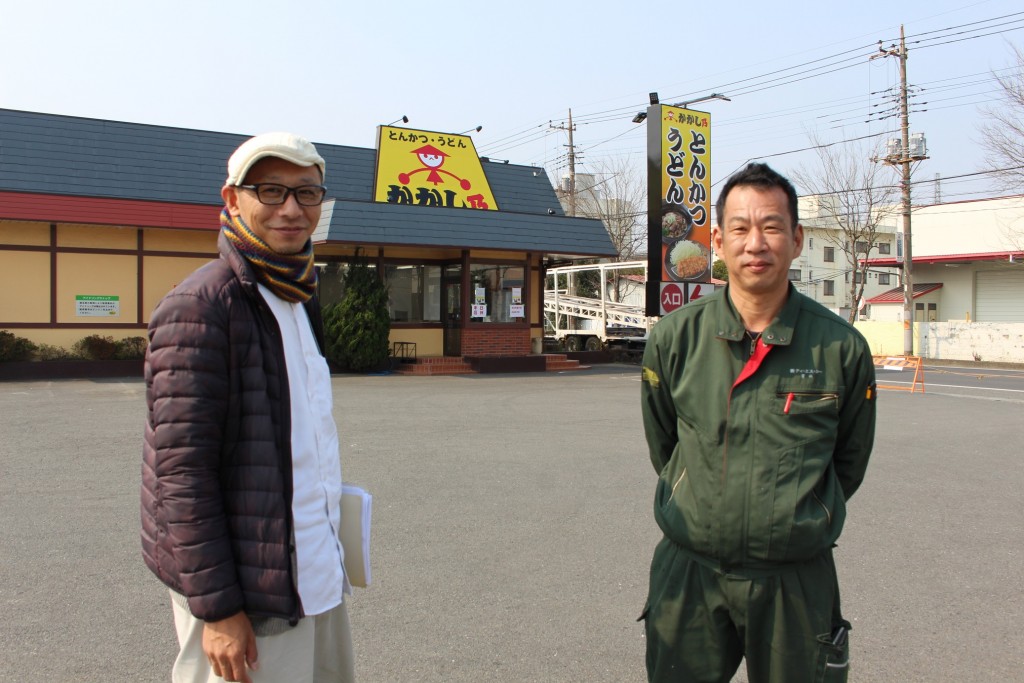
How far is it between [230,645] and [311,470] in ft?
1.53

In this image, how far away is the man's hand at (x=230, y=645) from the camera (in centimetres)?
206

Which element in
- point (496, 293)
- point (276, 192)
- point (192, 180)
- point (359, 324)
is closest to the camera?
point (276, 192)

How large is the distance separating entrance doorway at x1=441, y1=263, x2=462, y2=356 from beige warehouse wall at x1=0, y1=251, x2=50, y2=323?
9508 millimetres

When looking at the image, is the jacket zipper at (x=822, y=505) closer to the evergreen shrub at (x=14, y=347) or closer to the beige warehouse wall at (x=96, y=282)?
the evergreen shrub at (x=14, y=347)

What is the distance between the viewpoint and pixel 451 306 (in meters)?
23.0

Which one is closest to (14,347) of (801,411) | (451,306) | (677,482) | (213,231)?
(213,231)

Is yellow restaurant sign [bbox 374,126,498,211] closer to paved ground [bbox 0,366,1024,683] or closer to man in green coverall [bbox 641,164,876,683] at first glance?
paved ground [bbox 0,366,1024,683]

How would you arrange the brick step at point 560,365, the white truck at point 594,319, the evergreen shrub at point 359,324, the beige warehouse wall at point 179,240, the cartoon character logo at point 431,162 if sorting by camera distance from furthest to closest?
1. the white truck at point 594,319
2. the cartoon character logo at point 431,162
3. the brick step at point 560,365
4. the beige warehouse wall at point 179,240
5. the evergreen shrub at point 359,324

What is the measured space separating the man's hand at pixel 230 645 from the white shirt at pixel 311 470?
16cm

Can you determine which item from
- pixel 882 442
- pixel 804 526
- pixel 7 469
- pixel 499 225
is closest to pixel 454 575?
pixel 804 526

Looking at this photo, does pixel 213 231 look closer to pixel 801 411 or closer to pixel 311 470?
pixel 311 470

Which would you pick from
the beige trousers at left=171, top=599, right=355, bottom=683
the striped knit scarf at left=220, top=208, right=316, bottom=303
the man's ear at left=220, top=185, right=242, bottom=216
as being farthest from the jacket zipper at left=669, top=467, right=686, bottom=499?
the man's ear at left=220, top=185, right=242, bottom=216

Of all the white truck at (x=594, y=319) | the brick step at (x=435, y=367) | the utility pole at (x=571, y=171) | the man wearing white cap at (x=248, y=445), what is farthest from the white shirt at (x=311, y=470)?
the utility pole at (x=571, y=171)

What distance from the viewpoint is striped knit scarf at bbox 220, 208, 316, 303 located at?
7.39 ft
